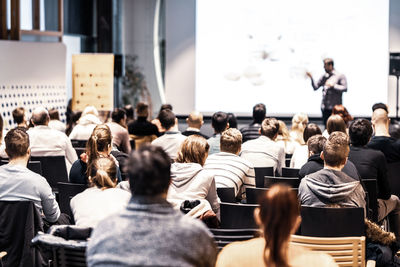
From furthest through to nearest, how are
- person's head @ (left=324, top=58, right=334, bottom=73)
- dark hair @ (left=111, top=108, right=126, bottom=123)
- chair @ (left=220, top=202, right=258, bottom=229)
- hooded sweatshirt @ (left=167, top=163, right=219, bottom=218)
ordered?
1. person's head @ (left=324, top=58, right=334, bottom=73)
2. dark hair @ (left=111, top=108, right=126, bottom=123)
3. hooded sweatshirt @ (left=167, top=163, right=219, bottom=218)
4. chair @ (left=220, top=202, right=258, bottom=229)

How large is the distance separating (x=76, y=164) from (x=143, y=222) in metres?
2.91

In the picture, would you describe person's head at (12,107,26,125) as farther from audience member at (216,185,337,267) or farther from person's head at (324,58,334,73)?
audience member at (216,185,337,267)

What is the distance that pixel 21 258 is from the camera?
13.2 feet

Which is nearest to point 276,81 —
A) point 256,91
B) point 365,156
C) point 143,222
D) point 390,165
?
point 256,91

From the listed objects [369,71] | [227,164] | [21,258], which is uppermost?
[369,71]

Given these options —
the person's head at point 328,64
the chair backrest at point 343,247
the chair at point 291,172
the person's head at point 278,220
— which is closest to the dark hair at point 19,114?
the chair at point 291,172

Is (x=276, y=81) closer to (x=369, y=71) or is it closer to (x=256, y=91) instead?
(x=256, y=91)

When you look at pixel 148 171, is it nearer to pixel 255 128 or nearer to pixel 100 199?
pixel 100 199

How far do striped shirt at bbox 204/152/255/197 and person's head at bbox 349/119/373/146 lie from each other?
886mm

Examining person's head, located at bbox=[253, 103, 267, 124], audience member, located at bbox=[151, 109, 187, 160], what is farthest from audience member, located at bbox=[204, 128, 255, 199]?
person's head, located at bbox=[253, 103, 267, 124]

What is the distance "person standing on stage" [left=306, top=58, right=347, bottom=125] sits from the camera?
437 inches

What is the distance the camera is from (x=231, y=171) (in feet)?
17.4

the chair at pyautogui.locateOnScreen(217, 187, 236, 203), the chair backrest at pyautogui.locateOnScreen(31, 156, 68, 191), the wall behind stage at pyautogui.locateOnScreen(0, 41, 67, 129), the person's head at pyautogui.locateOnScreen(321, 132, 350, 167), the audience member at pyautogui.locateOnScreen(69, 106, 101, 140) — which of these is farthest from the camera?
the wall behind stage at pyautogui.locateOnScreen(0, 41, 67, 129)

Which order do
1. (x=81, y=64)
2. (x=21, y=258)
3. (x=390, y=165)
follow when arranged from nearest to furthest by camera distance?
(x=21, y=258)
(x=390, y=165)
(x=81, y=64)
